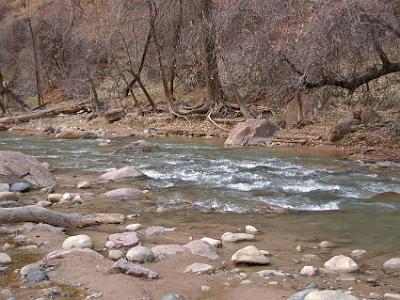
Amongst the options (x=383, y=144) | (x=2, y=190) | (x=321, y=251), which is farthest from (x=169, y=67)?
(x=321, y=251)

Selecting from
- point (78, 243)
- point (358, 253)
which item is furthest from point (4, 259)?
point (358, 253)

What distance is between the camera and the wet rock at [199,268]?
13.9ft

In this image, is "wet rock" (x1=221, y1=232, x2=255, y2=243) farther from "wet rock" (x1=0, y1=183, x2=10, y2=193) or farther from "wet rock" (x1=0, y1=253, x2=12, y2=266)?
"wet rock" (x1=0, y1=183, x2=10, y2=193)

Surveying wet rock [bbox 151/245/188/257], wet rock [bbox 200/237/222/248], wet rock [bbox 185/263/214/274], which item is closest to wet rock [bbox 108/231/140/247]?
wet rock [bbox 151/245/188/257]

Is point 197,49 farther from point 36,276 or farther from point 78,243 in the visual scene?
point 36,276

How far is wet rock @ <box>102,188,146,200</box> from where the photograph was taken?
7316 millimetres

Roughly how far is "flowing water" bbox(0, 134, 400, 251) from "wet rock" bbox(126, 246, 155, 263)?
1575 mm

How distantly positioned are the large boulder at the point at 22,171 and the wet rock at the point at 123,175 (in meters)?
0.80

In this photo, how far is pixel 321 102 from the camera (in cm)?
1458

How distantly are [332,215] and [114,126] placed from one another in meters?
13.1

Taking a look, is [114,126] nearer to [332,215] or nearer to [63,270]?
[332,215]

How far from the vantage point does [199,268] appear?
169 inches

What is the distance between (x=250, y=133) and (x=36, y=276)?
32.3 feet

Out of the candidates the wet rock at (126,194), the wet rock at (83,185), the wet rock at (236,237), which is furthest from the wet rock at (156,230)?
the wet rock at (83,185)
